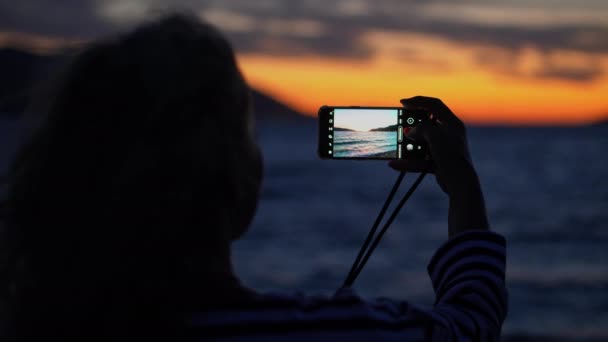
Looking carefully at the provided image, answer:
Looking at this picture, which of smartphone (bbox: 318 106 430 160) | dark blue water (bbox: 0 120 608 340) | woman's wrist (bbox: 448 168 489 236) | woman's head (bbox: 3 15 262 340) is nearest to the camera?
woman's head (bbox: 3 15 262 340)

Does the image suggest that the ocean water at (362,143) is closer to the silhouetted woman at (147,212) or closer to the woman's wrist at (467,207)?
the woman's wrist at (467,207)

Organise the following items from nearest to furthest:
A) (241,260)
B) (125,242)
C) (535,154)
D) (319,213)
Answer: (125,242) < (241,260) < (319,213) < (535,154)

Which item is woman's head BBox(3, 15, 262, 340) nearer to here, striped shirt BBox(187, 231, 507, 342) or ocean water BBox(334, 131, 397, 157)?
striped shirt BBox(187, 231, 507, 342)

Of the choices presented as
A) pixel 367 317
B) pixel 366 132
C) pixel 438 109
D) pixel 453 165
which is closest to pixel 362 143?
pixel 366 132

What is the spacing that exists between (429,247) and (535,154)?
35851 millimetres

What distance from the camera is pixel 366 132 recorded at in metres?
1.64

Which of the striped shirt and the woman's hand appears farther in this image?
the woman's hand

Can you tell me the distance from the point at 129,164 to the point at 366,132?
0.89 meters

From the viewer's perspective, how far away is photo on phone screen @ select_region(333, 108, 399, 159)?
161 centimetres

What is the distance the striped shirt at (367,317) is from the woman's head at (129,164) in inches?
4.2

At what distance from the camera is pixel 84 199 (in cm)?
85

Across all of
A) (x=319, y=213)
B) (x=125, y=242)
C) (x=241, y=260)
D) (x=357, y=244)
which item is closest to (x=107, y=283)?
(x=125, y=242)

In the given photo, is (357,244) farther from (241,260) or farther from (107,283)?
(107,283)

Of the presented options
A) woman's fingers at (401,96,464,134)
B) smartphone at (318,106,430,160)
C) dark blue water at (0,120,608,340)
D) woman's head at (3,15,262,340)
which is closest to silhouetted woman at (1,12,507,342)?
woman's head at (3,15,262,340)
